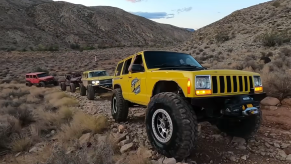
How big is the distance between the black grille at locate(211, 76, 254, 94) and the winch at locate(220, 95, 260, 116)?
187 mm

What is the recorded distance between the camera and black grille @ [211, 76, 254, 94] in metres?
3.81

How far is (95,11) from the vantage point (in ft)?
273

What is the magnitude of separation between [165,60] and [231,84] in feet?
6.12

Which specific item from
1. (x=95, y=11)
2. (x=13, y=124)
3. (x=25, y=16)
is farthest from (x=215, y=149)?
(x=95, y=11)

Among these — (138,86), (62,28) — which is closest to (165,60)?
(138,86)

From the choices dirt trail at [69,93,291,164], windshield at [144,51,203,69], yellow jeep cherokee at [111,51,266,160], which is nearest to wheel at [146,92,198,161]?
yellow jeep cherokee at [111,51,266,160]

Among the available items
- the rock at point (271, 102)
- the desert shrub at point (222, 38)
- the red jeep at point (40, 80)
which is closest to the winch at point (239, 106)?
the rock at point (271, 102)

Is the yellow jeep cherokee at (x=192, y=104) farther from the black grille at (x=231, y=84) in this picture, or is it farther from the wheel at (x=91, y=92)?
the wheel at (x=91, y=92)

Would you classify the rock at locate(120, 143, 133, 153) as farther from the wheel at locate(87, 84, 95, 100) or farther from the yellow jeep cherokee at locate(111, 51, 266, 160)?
the wheel at locate(87, 84, 95, 100)

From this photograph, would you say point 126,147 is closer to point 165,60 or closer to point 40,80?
point 165,60

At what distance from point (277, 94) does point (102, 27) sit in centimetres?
7208

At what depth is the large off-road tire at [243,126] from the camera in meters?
4.46

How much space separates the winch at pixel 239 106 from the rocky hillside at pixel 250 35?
14000 mm

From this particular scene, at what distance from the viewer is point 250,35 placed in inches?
996
